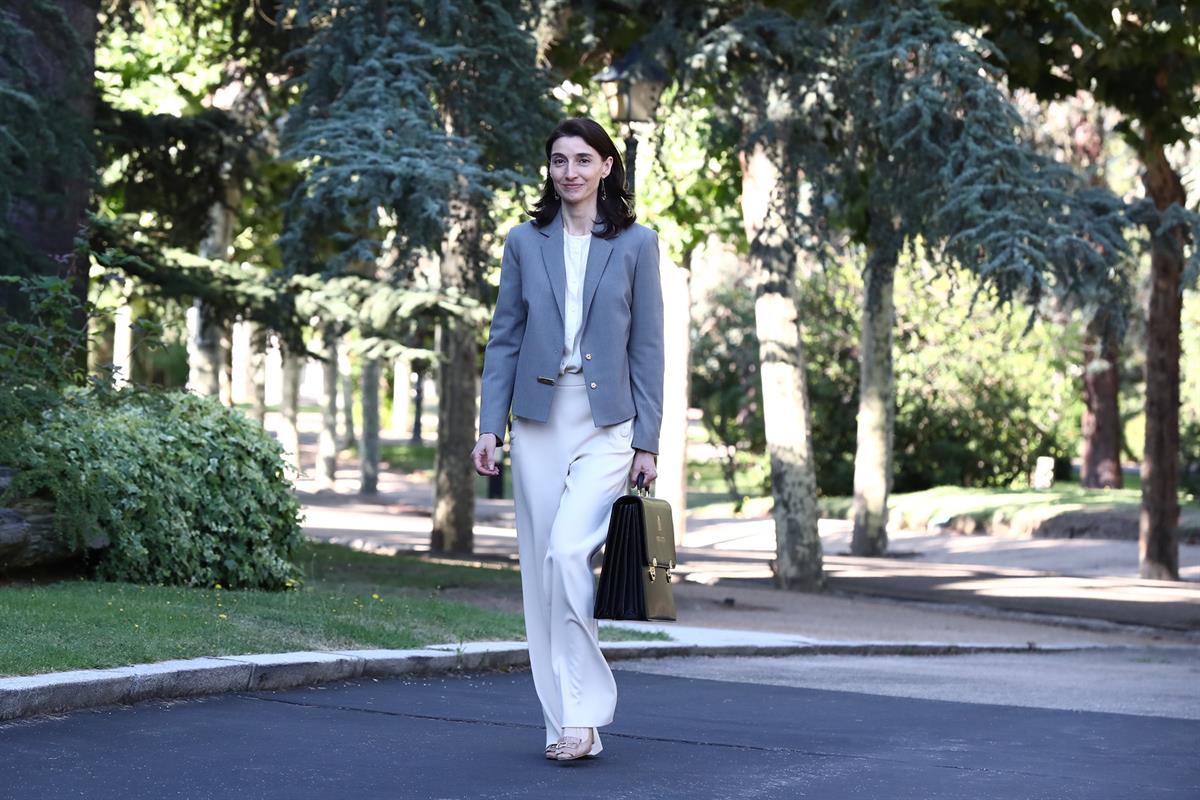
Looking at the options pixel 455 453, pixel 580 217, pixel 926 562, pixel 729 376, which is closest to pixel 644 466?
pixel 580 217

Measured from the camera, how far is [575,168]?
6.05 meters

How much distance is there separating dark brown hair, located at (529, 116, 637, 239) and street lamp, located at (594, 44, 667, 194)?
30.7ft

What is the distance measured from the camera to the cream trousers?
19.3 feet

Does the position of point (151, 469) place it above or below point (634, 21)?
below

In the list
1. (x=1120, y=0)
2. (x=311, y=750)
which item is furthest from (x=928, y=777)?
(x=1120, y=0)

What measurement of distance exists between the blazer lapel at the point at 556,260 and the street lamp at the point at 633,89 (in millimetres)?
9450

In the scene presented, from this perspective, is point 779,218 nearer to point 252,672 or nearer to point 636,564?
point 252,672

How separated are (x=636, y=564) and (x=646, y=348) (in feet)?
2.55

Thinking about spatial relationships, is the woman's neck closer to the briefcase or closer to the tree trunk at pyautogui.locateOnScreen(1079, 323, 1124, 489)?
the briefcase

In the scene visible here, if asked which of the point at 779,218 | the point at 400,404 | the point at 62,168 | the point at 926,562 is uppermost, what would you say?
the point at 779,218

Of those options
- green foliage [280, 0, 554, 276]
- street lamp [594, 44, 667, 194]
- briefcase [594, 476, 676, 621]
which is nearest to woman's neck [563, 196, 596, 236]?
briefcase [594, 476, 676, 621]

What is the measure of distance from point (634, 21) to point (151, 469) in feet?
30.7

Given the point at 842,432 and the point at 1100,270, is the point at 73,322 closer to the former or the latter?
the point at 1100,270

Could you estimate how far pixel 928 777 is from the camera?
238 inches
